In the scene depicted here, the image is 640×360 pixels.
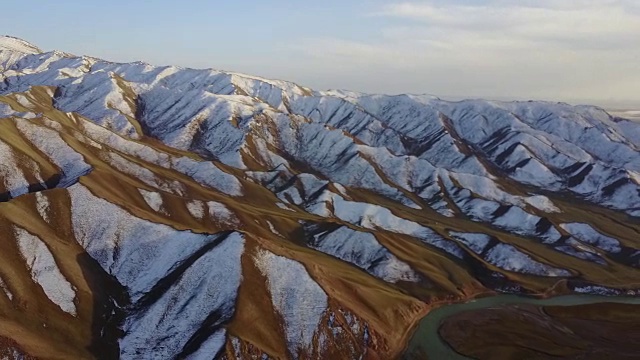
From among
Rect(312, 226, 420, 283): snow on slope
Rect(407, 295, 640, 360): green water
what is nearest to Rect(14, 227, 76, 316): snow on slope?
Rect(407, 295, 640, 360): green water

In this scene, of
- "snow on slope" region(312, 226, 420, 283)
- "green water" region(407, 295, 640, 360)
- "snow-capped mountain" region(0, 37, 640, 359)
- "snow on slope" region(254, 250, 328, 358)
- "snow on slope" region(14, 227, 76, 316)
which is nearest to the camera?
"snow-capped mountain" region(0, 37, 640, 359)

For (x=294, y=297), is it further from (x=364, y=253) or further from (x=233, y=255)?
(x=364, y=253)

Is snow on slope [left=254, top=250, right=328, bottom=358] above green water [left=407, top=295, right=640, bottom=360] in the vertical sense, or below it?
above

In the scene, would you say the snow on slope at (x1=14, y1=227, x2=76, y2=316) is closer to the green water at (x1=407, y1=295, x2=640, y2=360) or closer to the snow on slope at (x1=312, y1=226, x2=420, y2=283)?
the green water at (x1=407, y1=295, x2=640, y2=360)

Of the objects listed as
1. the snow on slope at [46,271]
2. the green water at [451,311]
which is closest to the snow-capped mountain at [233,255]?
the snow on slope at [46,271]

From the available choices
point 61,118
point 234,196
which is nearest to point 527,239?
point 234,196

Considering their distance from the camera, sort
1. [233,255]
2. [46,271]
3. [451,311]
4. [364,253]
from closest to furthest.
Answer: [46,271], [233,255], [451,311], [364,253]

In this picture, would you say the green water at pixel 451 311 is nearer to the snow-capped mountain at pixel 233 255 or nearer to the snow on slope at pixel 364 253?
the snow-capped mountain at pixel 233 255

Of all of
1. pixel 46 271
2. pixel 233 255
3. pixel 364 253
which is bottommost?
pixel 364 253

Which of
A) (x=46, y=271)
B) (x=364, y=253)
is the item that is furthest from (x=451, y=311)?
(x=46, y=271)
